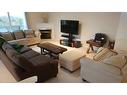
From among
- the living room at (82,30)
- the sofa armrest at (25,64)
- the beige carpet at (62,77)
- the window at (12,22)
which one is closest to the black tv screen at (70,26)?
the living room at (82,30)

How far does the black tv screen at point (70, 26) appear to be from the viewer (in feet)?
16.7

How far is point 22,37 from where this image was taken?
535 centimetres

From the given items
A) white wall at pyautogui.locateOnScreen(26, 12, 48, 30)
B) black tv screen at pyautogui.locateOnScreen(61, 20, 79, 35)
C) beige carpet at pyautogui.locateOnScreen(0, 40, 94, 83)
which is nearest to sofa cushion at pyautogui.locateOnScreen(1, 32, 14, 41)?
white wall at pyautogui.locateOnScreen(26, 12, 48, 30)

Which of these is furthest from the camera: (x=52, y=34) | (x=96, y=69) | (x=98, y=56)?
(x=52, y=34)

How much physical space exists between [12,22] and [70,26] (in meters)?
2.99

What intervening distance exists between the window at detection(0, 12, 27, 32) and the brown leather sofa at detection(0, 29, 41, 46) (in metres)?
0.83

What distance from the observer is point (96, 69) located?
7.65ft

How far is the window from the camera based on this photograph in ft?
18.3

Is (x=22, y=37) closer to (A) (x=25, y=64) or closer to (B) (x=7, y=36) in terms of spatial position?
(B) (x=7, y=36)

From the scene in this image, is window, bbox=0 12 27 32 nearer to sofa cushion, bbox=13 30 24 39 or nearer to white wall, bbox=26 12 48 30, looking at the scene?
white wall, bbox=26 12 48 30
